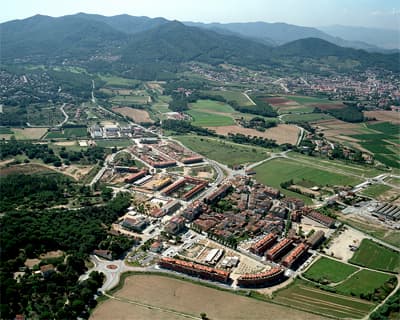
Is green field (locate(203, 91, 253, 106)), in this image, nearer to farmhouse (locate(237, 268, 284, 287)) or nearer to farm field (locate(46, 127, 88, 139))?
farm field (locate(46, 127, 88, 139))

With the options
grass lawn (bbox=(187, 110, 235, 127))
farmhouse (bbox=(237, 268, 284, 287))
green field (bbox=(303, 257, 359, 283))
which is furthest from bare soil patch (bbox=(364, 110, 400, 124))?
farmhouse (bbox=(237, 268, 284, 287))

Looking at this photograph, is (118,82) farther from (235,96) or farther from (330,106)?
(330,106)

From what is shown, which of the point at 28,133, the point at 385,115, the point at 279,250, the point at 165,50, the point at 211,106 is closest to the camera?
the point at 279,250

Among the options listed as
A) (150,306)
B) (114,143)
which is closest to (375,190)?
(150,306)

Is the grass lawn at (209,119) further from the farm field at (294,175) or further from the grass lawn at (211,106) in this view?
the farm field at (294,175)

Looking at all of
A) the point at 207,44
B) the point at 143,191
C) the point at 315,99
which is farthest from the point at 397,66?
the point at 143,191

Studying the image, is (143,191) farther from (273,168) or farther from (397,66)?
(397,66)
